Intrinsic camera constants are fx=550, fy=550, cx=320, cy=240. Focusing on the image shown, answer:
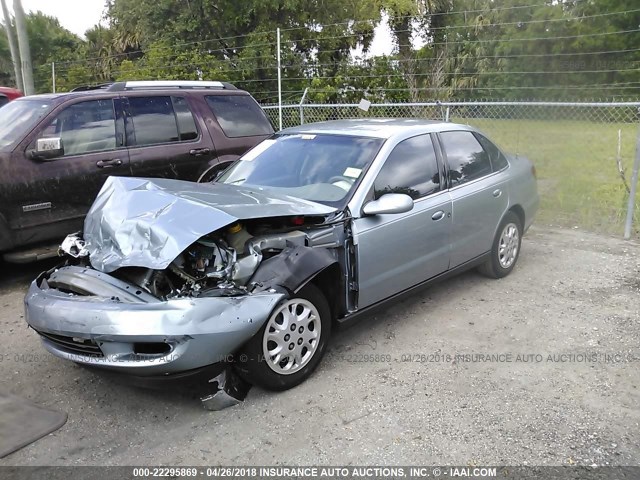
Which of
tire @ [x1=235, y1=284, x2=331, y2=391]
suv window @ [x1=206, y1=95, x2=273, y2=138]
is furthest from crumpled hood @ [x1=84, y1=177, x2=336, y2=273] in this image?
suv window @ [x1=206, y1=95, x2=273, y2=138]

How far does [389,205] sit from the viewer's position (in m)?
3.86

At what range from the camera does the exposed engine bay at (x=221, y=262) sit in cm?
322

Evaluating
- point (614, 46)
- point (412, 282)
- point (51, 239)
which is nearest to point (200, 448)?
point (412, 282)

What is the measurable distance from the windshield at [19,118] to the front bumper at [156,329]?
2.95 metres

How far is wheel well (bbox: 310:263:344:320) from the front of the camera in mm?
3685

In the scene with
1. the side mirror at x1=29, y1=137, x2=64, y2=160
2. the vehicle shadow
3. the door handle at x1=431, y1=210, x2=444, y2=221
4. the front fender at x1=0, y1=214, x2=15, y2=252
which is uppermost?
the side mirror at x1=29, y1=137, x2=64, y2=160

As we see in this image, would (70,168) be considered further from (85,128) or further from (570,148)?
(570,148)

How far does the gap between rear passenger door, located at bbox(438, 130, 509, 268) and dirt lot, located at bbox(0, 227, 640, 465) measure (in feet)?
1.90

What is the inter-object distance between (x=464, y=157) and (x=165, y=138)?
339 cm

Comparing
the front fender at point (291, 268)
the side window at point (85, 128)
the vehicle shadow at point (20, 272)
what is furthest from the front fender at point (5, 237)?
the front fender at point (291, 268)

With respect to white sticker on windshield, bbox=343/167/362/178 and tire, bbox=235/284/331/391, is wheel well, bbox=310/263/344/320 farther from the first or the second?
white sticker on windshield, bbox=343/167/362/178

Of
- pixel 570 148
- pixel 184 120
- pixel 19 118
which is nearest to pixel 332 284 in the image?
pixel 184 120

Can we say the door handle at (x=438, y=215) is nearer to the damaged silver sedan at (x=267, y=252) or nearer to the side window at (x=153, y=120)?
the damaged silver sedan at (x=267, y=252)

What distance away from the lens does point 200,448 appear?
9.84 feet
